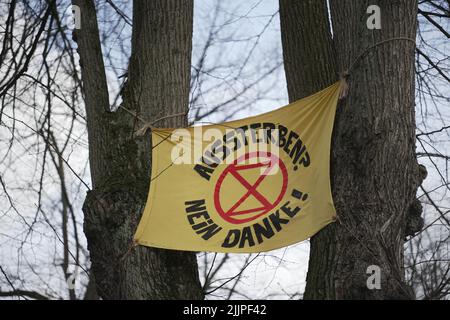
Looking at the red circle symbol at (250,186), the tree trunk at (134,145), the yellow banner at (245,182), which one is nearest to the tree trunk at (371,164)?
the yellow banner at (245,182)

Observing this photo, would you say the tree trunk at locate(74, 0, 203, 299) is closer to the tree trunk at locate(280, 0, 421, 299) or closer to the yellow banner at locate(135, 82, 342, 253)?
the yellow banner at locate(135, 82, 342, 253)

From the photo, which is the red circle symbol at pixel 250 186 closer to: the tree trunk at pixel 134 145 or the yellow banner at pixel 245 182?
the yellow banner at pixel 245 182

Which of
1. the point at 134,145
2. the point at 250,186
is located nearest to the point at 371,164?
the point at 250,186

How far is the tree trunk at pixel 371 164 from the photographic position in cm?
523

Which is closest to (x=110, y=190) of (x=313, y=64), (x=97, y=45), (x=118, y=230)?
(x=118, y=230)

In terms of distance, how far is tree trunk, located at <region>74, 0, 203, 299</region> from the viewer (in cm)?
551

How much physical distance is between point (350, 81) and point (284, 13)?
38.7 inches

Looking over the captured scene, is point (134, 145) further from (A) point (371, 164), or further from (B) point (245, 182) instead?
(A) point (371, 164)

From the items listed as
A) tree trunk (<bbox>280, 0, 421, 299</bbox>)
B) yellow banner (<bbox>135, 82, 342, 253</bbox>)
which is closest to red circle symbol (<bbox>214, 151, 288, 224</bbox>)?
yellow banner (<bbox>135, 82, 342, 253</bbox>)

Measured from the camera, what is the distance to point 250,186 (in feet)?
18.5

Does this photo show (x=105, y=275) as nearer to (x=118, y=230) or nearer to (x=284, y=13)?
(x=118, y=230)

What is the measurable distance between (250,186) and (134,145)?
0.97 m

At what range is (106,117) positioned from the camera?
5.97 meters

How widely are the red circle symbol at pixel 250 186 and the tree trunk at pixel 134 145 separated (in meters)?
0.46
